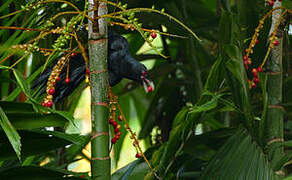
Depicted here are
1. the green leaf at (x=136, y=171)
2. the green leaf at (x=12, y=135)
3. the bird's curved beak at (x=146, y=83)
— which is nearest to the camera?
the green leaf at (x=12, y=135)

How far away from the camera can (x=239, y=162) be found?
0.76m

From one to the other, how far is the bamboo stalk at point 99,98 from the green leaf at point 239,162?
229 mm

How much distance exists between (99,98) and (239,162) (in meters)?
0.29

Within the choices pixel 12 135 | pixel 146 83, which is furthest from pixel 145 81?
pixel 12 135

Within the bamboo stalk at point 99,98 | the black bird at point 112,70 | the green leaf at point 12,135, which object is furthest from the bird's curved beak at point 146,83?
the green leaf at point 12,135

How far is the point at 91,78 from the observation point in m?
0.61

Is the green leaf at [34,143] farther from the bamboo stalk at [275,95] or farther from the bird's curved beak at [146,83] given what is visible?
the bamboo stalk at [275,95]

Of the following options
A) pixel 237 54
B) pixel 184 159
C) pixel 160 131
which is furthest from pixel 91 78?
pixel 160 131

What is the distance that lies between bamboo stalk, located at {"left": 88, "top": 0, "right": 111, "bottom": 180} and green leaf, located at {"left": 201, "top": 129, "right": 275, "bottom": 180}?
229mm

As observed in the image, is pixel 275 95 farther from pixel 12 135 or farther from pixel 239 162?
pixel 12 135

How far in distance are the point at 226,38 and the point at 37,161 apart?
1.90 ft

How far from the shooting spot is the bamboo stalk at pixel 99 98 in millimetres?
600

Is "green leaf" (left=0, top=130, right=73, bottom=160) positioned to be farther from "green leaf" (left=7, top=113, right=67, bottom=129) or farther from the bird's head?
the bird's head

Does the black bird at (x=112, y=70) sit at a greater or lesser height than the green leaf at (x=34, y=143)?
greater
